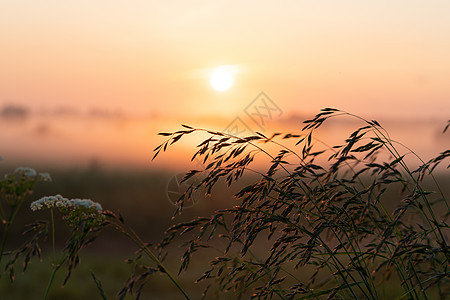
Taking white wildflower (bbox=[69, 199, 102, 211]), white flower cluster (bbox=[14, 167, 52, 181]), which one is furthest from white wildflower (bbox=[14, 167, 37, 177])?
white wildflower (bbox=[69, 199, 102, 211])

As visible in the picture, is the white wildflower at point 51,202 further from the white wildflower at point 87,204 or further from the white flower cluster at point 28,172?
the white flower cluster at point 28,172

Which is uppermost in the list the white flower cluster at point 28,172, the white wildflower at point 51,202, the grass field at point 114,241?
the white flower cluster at point 28,172

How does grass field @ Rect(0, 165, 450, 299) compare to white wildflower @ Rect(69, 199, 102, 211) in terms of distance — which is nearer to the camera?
white wildflower @ Rect(69, 199, 102, 211)

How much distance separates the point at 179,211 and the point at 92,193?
8.47 metres

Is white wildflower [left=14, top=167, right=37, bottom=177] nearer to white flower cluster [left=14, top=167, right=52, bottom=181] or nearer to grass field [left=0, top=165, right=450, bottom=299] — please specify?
white flower cluster [left=14, top=167, right=52, bottom=181]

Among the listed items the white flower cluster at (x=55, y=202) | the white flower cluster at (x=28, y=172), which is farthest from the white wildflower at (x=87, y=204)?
the white flower cluster at (x=28, y=172)

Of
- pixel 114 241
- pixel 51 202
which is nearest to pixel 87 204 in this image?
pixel 51 202

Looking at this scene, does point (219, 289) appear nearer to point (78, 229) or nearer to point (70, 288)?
point (78, 229)

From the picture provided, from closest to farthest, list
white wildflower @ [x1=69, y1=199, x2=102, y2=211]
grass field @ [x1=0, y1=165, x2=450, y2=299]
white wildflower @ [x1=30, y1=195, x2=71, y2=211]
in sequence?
white wildflower @ [x1=69, y1=199, x2=102, y2=211] → white wildflower @ [x1=30, y1=195, x2=71, y2=211] → grass field @ [x1=0, y1=165, x2=450, y2=299]

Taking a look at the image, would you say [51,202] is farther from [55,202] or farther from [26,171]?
[26,171]

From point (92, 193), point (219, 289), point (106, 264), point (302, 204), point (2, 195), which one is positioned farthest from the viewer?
point (92, 193)

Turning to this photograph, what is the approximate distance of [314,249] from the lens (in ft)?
9.83

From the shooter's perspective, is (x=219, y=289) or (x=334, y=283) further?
(x=334, y=283)

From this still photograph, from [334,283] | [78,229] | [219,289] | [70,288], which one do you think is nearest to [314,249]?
[219,289]
